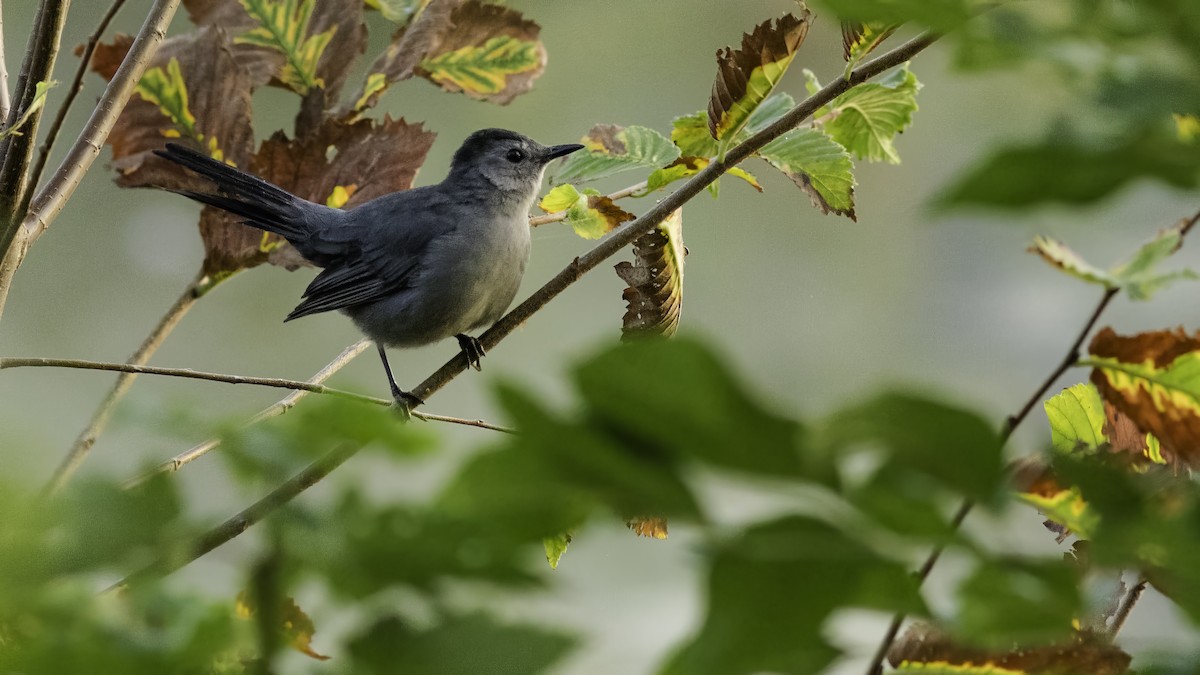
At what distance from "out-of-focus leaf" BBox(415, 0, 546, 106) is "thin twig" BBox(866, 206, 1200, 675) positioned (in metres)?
0.62

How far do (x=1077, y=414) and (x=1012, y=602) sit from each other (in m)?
0.21

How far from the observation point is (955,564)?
0.21 m

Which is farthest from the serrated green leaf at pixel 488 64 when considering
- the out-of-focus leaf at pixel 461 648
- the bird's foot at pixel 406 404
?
the out-of-focus leaf at pixel 461 648

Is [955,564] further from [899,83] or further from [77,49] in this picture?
[77,49]

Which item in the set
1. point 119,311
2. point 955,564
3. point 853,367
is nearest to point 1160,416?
point 955,564

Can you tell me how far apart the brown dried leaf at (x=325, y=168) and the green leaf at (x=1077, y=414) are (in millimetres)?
551

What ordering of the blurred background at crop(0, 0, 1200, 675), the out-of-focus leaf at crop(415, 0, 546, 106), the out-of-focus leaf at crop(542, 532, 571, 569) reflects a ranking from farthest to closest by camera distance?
the blurred background at crop(0, 0, 1200, 675)
the out-of-focus leaf at crop(415, 0, 546, 106)
the out-of-focus leaf at crop(542, 532, 571, 569)

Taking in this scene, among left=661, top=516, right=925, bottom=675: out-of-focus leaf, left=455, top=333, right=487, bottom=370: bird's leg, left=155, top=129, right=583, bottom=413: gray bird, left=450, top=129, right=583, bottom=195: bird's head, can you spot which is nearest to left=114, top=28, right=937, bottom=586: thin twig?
left=455, top=333, right=487, bottom=370: bird's leg

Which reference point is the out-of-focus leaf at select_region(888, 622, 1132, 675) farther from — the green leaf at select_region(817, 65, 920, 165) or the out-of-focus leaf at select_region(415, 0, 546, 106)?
the out-of-focus leaf at select_region(415, 0, 546, 106)

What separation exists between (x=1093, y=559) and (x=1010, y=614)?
0.02m

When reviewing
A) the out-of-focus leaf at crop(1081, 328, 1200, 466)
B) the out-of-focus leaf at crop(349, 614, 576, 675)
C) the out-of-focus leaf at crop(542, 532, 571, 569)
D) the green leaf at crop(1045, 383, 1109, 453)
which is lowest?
the out-of-focus leaf at crop(349, 614, 576, 675)

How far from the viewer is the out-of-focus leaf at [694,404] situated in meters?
0.15

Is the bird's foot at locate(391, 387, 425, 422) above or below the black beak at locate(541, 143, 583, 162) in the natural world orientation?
below

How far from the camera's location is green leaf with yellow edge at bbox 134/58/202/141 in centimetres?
77
